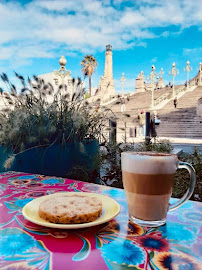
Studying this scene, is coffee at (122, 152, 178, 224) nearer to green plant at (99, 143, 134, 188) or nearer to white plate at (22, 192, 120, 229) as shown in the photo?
white plate at (22, 192, 120, 229)

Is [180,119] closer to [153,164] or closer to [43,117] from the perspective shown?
[43,117]

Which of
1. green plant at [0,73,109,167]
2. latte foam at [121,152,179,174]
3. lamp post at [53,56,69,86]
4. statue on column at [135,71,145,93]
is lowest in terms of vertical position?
latte foam at [121,152,179,174]

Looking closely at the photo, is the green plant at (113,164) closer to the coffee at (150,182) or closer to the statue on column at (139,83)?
the coffee at (150,182)

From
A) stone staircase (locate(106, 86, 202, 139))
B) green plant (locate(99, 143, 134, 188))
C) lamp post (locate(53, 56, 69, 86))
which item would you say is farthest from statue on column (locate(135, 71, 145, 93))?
green plant (locate(99, 143, 134, 188))

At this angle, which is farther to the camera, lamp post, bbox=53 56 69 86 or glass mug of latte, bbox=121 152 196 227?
lamp post, bbox=53 56 69 86

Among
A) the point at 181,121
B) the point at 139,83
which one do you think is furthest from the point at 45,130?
the point at 139,83

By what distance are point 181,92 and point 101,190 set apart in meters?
24.9

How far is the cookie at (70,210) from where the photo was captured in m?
0.69

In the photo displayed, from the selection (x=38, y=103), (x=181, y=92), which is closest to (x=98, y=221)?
(x=38, y=103)

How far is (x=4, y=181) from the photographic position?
129cm

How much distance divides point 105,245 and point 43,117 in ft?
4.37

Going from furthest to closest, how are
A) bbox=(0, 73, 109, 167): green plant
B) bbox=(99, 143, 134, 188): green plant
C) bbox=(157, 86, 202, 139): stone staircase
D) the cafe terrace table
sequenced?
bbox=(157, 86, 202, 139): stone staircase
bbox=(99, 143, 134, 188): green plant
bbox=(0, 73, 109, 167): green plant
the cafe terrace table

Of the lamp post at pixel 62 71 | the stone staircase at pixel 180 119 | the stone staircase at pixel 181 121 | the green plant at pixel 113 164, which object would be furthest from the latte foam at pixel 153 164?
the stone staircase at pixel 181 121

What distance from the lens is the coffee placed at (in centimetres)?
72
